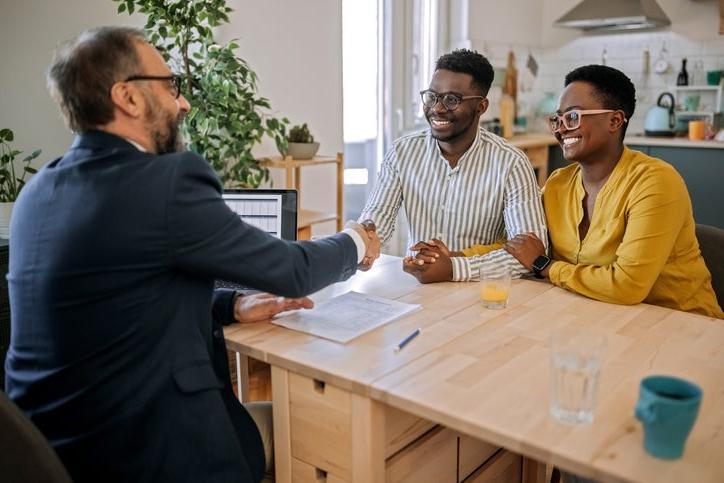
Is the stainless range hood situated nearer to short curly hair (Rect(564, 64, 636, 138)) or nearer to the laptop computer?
short curly hair (Rect(564, 64, 636, 138))

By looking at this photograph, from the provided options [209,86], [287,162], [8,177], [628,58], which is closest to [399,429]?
[8,177]

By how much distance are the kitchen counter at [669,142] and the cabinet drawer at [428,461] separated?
374cm

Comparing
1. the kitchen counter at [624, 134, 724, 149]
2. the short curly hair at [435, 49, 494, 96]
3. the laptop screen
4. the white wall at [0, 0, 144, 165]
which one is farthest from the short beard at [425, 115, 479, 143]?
the kitchen counter at [624, 134, 724, 149]

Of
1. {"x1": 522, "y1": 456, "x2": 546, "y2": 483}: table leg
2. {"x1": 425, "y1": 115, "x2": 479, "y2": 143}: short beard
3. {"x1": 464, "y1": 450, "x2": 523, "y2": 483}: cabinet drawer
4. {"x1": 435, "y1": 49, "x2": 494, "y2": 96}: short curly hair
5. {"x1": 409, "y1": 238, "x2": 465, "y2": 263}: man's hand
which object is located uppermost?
{"x1": 435, "y1": 49, "x2": 494, "y2": 96}: short curly hair

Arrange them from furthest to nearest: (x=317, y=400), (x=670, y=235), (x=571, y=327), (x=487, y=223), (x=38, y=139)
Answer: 1. (x=38, y=139)
2. (x=487, y=223)
3. (x=670, y=235)
4. (x=571, y=327)
5. (x=317, y=400)

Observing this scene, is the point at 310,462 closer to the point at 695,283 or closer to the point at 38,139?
the point at 695,283

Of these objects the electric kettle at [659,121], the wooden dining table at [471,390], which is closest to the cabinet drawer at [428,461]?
the wooden dining table at [471,390]

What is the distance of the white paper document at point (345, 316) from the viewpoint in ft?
4.78

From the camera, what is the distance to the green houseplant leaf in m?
2.44

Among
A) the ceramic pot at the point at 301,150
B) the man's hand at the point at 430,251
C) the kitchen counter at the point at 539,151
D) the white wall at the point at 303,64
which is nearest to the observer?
the man's hand at the point at 430,251

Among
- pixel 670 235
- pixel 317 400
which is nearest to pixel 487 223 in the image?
pixel 670 235

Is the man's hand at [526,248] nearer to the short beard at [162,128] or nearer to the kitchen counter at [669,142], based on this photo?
the short beard at [162,128]

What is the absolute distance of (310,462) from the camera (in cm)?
139

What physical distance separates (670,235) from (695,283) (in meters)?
0.21
